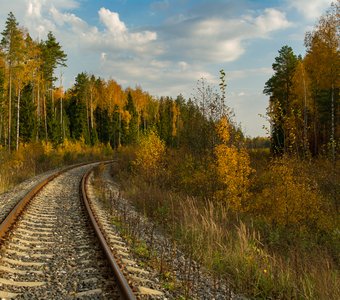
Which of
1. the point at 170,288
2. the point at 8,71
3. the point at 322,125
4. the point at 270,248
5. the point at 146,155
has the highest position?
the point at 8,71

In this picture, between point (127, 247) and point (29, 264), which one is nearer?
point (29, 264)

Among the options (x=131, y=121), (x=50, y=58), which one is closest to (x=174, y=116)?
(x=131, y=121)

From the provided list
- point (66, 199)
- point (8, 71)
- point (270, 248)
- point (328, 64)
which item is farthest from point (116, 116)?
point (270, 248)

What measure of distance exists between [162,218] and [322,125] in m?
37.1

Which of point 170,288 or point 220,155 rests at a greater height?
point 220,155

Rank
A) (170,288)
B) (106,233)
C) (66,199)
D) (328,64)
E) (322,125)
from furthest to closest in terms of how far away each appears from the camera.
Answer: (322,125), (328,64), (66,199), (106,233), (170,288)

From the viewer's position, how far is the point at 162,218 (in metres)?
10.4

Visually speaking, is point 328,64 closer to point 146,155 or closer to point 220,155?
point 146,155

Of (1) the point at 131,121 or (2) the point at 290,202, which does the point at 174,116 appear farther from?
(2) the point at 290,202

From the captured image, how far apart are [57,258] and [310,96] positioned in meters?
37.2

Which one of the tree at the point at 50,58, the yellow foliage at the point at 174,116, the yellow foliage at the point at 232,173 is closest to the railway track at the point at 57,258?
the yellow foliage at the point at 232,173

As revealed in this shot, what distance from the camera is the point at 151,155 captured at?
1992 cm

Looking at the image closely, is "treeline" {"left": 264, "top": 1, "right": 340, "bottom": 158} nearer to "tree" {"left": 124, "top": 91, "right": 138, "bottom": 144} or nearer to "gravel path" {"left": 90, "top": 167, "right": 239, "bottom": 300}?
"gravel path" {"left": 90, "top": 167, "right": 239, "bottom": 300}

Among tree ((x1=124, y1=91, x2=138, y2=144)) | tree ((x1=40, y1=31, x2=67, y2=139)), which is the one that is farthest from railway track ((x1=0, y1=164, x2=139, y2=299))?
tree ((x1=124, y1=91, x2=138, y2=144))
